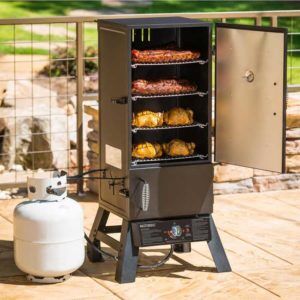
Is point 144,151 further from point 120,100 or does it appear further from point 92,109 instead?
point 92,109

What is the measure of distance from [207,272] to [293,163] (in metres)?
2.82

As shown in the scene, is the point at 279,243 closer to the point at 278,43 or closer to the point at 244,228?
the point at 244,228

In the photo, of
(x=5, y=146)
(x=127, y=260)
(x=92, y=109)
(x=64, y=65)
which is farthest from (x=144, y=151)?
(x=64, y=65)

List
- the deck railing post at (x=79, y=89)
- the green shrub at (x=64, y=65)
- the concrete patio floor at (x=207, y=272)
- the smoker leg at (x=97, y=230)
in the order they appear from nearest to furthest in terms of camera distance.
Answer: the concrete patio floor at (x=207, y=272) < the smoker leg at (x=97, y=230) < the deck railing post at (x=79, y=89) < the green shrub at (x=64, y=65)

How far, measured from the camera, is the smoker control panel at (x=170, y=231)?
27.1ft

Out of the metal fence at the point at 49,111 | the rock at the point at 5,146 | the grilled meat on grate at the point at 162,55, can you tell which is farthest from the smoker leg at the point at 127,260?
the rock at the point at 5,146

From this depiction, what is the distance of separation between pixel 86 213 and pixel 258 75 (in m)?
2.55

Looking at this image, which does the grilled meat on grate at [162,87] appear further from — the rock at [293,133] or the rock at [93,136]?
the rock at [293,133]

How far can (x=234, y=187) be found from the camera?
1096 centimetres

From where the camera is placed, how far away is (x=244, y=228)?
975 centimetres

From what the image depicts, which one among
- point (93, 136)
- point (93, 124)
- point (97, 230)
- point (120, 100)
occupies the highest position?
point (120, 100)

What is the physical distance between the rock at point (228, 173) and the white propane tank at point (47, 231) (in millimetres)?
2834

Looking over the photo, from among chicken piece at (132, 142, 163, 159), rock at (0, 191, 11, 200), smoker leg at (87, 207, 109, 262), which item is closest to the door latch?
chicken piece at (132, 142, 163, 159)

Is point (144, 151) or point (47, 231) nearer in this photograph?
point (47, 231)
